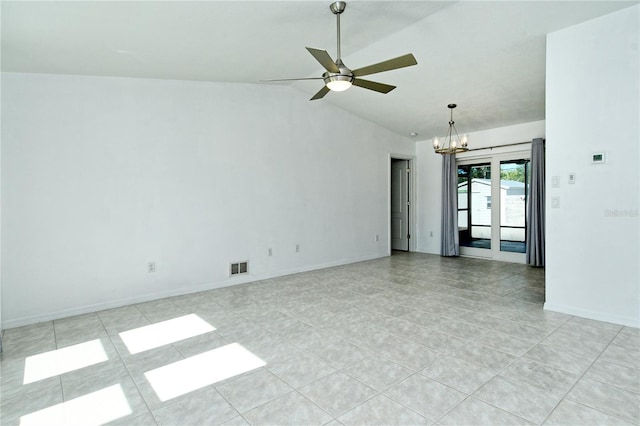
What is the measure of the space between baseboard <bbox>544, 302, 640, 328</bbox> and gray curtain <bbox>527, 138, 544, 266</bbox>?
8.30 ft

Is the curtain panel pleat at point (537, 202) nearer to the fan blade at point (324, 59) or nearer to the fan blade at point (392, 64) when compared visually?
the fan blade at point (392, 64)

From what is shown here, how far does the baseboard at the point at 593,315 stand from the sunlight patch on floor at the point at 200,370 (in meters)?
3.07

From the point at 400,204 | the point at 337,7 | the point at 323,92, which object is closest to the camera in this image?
the point at 337,7

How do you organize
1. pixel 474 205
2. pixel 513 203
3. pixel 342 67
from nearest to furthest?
pixel 342 67
pixel 513 203
pixel 474 205

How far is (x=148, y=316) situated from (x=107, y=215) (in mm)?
1249

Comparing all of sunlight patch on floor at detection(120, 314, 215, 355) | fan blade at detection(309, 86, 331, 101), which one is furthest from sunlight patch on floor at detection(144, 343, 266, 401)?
fan blade at detection(309, 86, 331, 101)

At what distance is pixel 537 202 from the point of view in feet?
18.7

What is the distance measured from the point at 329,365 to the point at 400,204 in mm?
5929

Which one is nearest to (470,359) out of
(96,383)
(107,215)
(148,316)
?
(96,383)

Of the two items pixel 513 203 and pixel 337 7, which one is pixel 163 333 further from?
pixel 513 203

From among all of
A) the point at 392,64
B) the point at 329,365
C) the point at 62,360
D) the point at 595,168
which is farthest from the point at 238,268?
the point at 595,168

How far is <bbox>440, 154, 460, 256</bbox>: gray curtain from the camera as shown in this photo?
22.7 ft

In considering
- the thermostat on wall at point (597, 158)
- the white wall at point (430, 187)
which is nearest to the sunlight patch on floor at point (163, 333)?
the thermostat on wall at point (597, 158)

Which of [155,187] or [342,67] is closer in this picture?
[342,67]
